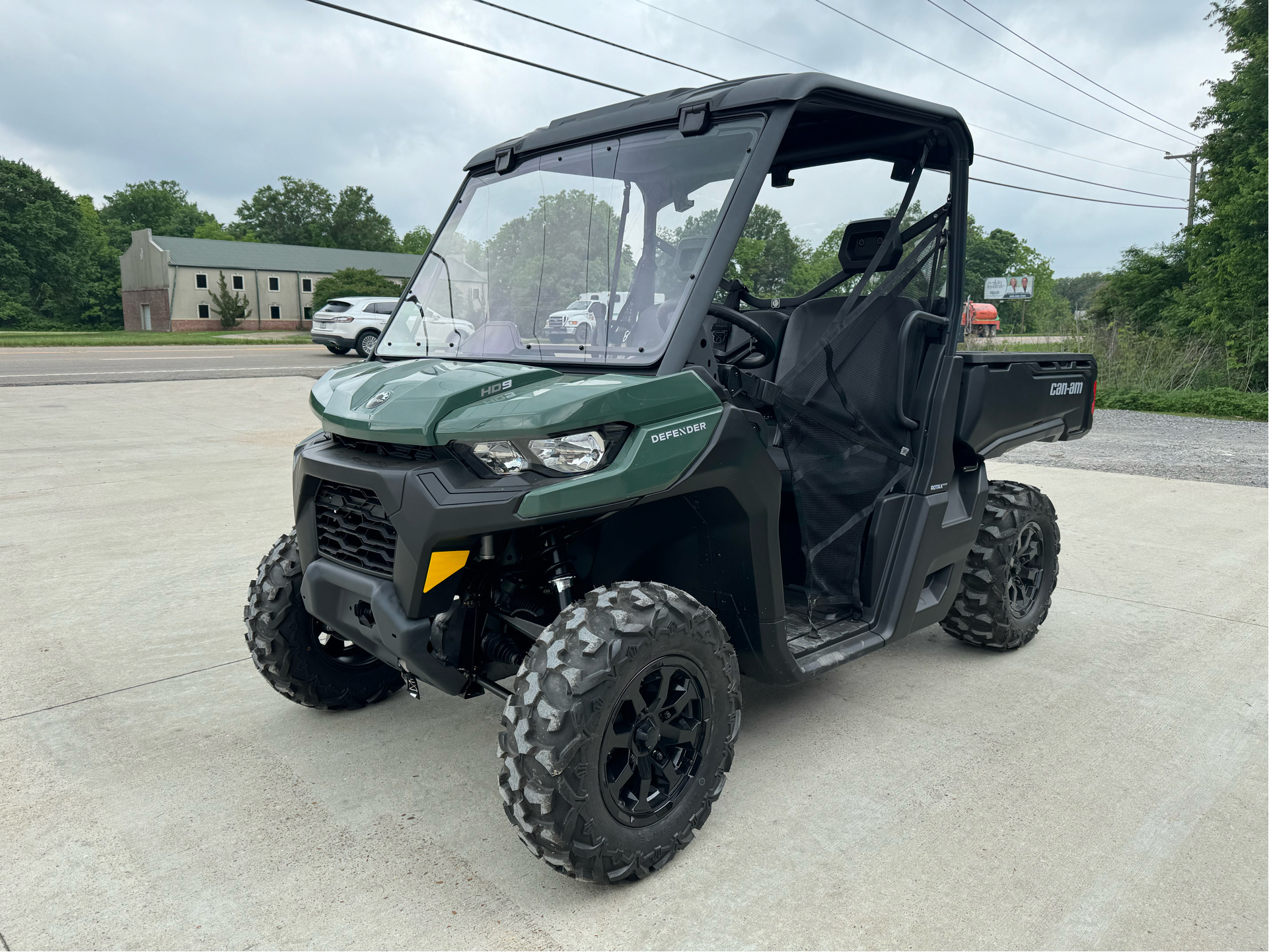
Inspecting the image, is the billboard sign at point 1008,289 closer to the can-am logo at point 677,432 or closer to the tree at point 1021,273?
the tree at point 1021,273

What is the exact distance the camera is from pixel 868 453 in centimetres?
373

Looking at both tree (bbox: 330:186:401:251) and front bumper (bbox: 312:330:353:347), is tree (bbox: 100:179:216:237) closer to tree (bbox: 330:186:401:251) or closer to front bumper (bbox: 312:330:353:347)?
tree (bbox: 330:186:401:251)

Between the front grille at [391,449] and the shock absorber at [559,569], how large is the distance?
0.42m

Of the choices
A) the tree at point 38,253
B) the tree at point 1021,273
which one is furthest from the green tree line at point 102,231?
the tree at point 1021,273

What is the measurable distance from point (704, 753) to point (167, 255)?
68.4m

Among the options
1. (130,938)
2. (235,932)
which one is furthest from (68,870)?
(235,932)

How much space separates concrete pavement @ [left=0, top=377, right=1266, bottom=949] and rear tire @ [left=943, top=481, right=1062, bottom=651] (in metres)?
0.17

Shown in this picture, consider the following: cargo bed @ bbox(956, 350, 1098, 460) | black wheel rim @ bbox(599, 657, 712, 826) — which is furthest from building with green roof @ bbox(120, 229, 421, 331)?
black wheel rim @ bbox(599, 657, 712, 826)

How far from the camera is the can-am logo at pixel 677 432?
2.53 meters

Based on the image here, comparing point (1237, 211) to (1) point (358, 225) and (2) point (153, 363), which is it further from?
(1) point (358, 225)

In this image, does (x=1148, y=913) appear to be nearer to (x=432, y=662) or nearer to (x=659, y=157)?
(x=432, y=662)

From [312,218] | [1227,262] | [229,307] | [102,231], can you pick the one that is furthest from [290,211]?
[1227,262]

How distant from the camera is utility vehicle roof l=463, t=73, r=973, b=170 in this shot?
2.83 metres

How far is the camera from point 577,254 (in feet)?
10.1
